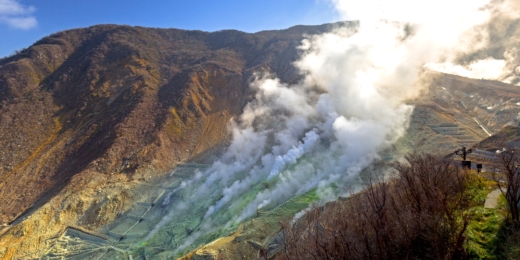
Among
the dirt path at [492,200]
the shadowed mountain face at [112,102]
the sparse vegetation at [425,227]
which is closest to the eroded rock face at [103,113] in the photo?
the shadowed mountain face at [112,102]

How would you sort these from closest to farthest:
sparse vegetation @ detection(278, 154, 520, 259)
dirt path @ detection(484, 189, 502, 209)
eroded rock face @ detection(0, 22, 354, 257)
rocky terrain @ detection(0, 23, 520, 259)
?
1. sparse vegetation @ detection(278, 154, 520, 259)
2. dirt path @ detection(484, 189, 502, 209)
3. rocky terrain @ detection(0, 23, 520, 259)
4. eroded rock face @ detection(0, 22, 354, 257)

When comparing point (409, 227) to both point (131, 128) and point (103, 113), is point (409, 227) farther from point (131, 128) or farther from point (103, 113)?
point (103, 113)

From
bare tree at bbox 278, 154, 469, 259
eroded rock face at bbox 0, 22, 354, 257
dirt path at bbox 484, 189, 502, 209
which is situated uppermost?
eroded rock face at bbox 0, 22, 354, 257

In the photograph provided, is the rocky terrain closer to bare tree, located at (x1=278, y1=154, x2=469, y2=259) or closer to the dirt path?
bare tree, located at (x1=278, y1=154, x2=469, y2=259)

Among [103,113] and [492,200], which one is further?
[103,113]

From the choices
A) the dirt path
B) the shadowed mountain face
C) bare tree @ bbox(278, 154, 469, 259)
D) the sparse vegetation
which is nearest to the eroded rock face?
the shadowed mountain face

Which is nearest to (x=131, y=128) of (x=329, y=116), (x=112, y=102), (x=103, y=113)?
(x=103, y=113)

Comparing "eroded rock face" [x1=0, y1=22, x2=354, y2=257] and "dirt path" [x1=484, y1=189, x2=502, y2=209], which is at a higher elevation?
"eroded rock face" [x1=0, y1=22, x2=354, y2=257]
